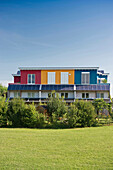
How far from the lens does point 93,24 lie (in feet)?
66.0

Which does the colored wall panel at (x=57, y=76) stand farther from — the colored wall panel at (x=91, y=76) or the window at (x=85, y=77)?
the window at (x=85, y=77)

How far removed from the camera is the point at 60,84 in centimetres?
3078

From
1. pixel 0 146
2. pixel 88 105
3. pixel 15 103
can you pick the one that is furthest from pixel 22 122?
pixel 0 146

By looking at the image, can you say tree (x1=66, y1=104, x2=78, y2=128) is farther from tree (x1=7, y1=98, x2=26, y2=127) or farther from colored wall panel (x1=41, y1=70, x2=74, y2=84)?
colored wall panel (x1=41, y1=70, x2=74, y2=84)

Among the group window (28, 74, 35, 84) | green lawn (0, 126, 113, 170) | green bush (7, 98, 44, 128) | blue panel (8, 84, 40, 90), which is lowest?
green lawn (0, 126, 113, 170)

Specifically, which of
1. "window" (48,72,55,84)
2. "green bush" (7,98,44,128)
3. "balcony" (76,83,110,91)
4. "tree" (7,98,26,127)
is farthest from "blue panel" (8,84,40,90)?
"green bush" (7,98,44,128)

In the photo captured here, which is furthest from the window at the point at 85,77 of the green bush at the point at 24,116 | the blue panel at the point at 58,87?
the green bush at the point at 24,116

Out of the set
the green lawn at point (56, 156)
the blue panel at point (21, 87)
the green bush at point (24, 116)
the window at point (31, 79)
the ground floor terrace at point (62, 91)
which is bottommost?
the green lawn at point (56, 156)

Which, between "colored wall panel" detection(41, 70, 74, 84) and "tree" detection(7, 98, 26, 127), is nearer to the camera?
"tree" detection(7, 98, 26, 127)

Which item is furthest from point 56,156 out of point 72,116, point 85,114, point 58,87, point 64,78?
point 64,78

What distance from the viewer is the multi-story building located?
30219 mm

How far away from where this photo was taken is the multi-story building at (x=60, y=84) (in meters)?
30.2

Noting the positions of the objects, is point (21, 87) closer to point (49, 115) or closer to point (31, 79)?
point (31, 79)

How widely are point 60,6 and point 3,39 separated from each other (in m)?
9.40
